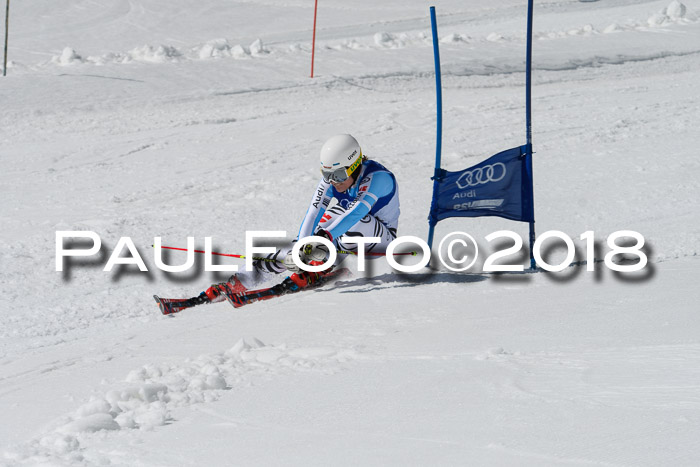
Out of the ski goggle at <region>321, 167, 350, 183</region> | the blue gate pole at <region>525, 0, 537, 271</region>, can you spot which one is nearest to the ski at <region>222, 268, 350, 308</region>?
the ski goggle at <region>321, 167, 350, 183</region>

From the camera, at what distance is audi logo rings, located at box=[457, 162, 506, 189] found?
6.98 metres

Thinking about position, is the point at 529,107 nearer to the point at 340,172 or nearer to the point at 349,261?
the point at 340,172

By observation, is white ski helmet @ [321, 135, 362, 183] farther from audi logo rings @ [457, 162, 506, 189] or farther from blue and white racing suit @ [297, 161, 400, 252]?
audi logo rings @ [457, 162, 506, 189]

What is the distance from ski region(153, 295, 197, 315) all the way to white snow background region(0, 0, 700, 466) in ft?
0.51

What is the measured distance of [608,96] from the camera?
14.1 m

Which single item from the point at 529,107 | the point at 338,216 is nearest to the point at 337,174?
the point at 338,216

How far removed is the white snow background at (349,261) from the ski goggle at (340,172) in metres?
0.92

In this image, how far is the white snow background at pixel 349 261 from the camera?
139 inches

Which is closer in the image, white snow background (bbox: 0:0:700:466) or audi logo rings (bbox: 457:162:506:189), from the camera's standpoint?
white snow background (bbox: 0:0:700:466)

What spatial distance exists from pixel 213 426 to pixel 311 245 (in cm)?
308

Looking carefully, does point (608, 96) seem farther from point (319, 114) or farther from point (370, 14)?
point (370, 14)

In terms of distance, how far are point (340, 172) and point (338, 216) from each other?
1.24ft

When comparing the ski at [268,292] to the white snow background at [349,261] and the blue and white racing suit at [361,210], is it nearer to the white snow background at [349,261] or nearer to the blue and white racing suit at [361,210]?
the white snow background at [349,261]

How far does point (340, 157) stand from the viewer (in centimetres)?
680
